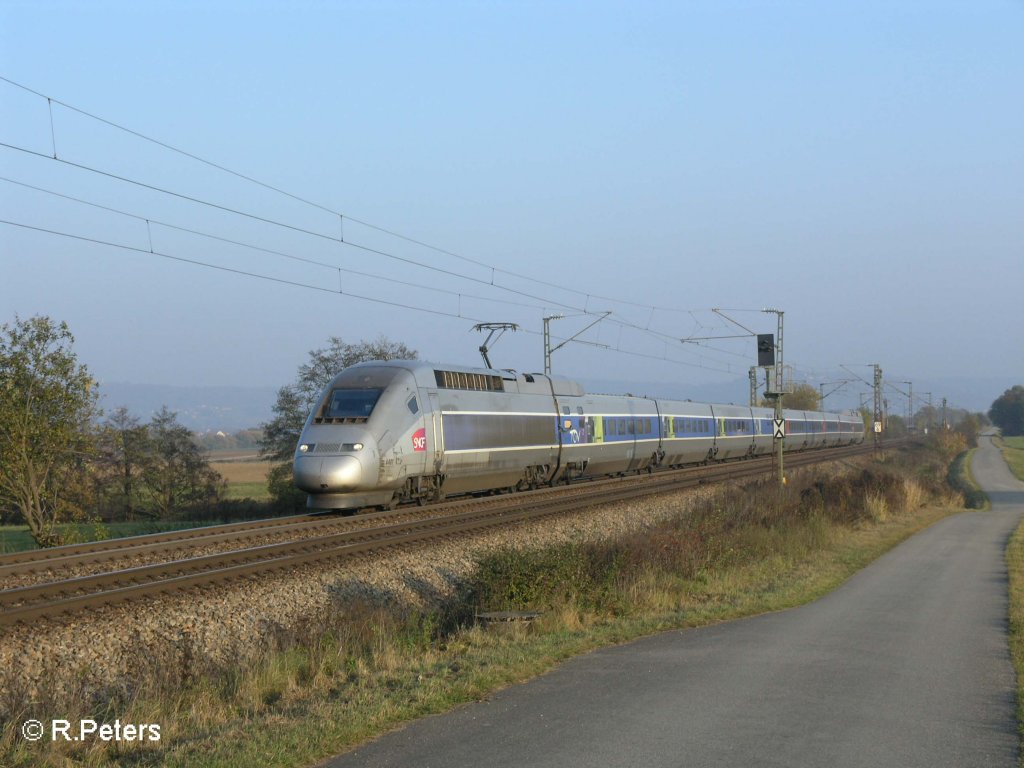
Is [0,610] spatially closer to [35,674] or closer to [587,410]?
[35,674]

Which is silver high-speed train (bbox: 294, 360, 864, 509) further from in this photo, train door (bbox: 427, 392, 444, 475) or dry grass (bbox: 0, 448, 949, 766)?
dry grass (bbox: 0, 448, 949, 766)

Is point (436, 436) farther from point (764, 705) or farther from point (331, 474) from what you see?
point (764, 705)

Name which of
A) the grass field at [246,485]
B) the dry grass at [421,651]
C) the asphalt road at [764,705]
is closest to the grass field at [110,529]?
the grass field at [246,485]

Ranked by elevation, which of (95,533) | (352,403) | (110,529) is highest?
(352,403)

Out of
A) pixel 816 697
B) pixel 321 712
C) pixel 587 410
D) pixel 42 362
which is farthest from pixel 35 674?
pixel 587 410

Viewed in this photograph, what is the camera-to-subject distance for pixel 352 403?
2155 centimetres

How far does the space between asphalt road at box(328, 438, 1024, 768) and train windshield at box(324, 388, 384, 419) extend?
11.0 meters

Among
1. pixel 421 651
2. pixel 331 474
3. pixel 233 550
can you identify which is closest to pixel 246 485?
pixel 331 474

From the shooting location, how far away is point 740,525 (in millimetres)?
22500

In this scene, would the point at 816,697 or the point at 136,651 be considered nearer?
the point at 816,697

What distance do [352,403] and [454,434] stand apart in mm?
3286

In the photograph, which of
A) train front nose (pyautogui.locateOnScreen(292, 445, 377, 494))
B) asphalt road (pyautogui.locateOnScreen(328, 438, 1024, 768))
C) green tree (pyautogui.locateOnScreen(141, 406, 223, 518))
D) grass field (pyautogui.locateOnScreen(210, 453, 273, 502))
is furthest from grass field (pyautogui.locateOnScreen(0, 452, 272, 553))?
asphalt road (pyautogui.locateOnScreen(328, 438, 1024, 768))

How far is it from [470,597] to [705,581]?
3.89 metres

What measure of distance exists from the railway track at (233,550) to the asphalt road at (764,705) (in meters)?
6.01
